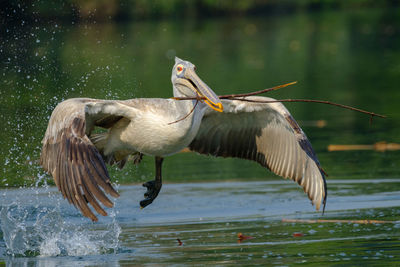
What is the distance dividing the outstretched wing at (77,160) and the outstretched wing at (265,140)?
5.44 ft

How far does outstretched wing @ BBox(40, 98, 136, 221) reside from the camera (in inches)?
281

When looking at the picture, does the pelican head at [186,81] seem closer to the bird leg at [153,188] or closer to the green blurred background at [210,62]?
the bird leg at [153,188]

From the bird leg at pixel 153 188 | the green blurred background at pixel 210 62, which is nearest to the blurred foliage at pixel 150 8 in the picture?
the green blurred background at pixel 210 62

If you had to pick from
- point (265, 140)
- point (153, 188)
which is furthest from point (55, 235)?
point (265, 140)

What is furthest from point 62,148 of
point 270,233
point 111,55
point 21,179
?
point 111,55

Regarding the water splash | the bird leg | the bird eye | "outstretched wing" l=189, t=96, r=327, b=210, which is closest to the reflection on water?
the water splash

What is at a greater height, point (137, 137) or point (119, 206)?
point (137, 137)

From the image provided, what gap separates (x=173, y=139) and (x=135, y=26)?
123ft

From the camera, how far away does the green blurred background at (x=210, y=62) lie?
12.7 meters

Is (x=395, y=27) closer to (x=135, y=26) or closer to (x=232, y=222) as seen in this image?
(x=135, y=26)

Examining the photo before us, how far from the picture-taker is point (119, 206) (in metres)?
10.1

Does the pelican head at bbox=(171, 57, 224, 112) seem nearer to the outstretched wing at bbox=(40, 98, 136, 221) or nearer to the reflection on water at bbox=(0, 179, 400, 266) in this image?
the outstretched wing at bbox=(40, 98, 136, 221)

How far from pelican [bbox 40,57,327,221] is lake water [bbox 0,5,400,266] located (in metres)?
0.60

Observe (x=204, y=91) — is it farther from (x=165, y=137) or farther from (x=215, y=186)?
(x=215, y=186)
